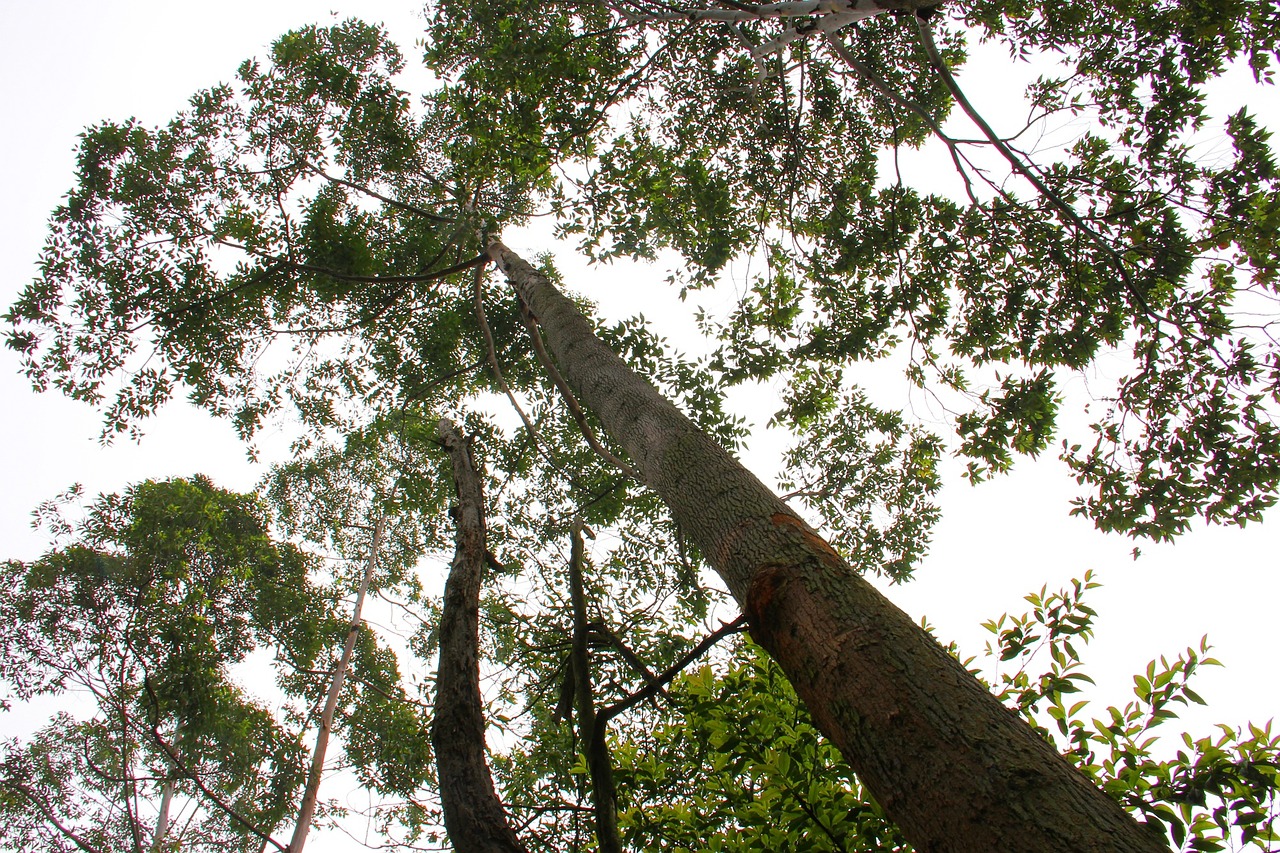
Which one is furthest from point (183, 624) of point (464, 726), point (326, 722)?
point (464, 726)

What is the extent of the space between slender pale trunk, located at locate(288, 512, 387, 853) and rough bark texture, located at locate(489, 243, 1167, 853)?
24.3 feet

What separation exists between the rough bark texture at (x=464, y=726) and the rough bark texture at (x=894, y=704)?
0.97 metres

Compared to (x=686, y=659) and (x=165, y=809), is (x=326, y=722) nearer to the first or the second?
(x=165, y=809)

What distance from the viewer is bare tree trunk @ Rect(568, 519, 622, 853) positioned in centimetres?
192

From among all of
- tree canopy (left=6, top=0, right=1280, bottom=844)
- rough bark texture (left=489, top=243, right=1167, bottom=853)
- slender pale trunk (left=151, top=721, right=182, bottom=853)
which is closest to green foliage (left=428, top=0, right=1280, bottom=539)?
tree canopy (left=6, top=0, right=1280, bottom=844)

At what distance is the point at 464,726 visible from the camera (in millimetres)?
2031

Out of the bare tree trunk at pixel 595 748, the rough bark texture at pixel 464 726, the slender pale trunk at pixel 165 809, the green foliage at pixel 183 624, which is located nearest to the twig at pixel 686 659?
the bare tree trunk at pixel 595 748

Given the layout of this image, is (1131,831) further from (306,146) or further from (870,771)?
(306,146)

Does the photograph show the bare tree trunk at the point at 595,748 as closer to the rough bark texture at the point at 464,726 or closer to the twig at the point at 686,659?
the twig at the point at 686,659

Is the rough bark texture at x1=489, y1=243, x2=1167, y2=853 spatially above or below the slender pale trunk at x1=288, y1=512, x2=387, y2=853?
below

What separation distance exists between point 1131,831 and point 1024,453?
4822 millimetres

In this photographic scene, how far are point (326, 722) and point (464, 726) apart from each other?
28.9 feet

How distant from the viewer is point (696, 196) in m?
6.57

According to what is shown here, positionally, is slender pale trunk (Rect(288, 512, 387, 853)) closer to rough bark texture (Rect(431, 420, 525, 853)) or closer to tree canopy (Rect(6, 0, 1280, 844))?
tree canopy (Rect(6, 0, 1280, 844))
